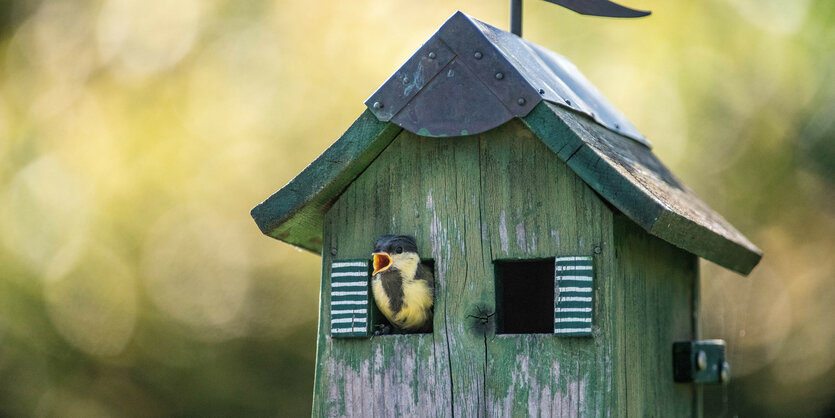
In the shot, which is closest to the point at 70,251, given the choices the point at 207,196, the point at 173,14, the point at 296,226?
the point at 207,196

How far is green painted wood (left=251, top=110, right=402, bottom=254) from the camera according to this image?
189 inches

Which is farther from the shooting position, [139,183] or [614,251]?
[139,183]

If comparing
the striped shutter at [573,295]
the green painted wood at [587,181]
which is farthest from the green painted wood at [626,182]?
the striped shutter at [573,295]

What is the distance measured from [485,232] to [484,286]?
0.22 metres

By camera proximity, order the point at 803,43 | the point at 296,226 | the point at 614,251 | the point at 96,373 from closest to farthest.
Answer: the point at 614,251 < the point at 296,226 < the point at 803,43 < the point at 96,373

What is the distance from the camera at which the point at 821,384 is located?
8859mm

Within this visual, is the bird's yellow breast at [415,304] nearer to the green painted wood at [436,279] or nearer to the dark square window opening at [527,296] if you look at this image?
the green painted wood at [436,279]

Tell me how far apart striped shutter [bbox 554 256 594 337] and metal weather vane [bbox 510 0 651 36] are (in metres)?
1.44

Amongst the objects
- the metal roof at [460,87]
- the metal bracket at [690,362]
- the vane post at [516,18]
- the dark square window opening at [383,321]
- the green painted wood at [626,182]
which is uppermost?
the vane post at [516,18]

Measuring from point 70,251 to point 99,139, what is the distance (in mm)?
1235

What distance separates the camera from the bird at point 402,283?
4.70 metres

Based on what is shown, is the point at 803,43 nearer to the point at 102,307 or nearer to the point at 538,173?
the point at 538,173

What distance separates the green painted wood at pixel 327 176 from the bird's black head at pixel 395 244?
33cm

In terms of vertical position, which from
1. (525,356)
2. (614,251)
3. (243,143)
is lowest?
(525,356)
